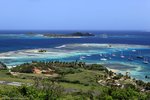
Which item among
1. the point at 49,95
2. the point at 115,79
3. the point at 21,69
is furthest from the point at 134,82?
the point at 49,95

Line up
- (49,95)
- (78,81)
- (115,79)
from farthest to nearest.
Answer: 1. (115,79)
2. (78,81)
3. (49,95)

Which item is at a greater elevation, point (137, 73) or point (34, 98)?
point (34, 98)

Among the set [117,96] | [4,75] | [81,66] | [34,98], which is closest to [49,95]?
[34,98]

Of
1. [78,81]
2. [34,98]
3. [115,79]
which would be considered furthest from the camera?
[115,79]

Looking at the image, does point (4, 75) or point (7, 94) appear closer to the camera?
point (7, 94)

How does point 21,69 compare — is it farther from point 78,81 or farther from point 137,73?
point 137,73

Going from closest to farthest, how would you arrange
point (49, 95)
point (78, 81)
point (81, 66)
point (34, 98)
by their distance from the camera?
point (34, 98), point (49, 95), point (78, 81), point (81, 66)

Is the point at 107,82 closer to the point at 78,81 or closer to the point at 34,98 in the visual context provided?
the point at 78,81

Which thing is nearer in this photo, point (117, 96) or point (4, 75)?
point (117, 96)

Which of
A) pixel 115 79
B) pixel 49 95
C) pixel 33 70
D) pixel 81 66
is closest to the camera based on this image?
pixel 49 95
